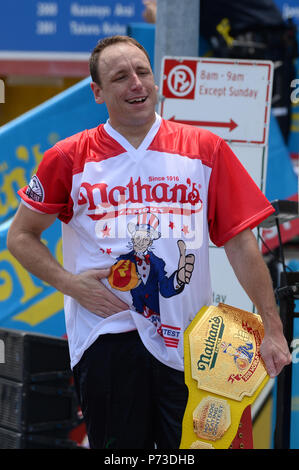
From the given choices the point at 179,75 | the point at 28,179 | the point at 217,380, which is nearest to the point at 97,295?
the point at 217,380

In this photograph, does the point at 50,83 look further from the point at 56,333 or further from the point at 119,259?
the point at 119,259

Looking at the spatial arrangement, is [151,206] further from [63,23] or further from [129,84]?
[63,23]

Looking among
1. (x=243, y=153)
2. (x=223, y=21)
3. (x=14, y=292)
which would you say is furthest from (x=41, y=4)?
(x=243, y=153)

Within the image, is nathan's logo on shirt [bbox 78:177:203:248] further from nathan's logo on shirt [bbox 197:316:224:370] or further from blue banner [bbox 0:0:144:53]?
blue banner [bbox 0:0:144:53]

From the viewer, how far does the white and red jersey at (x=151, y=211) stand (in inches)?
116

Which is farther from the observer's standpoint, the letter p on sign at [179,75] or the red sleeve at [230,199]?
the letter p on sign at [179,75]

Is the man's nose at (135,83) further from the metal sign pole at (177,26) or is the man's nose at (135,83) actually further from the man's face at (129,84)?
the metal sign pole at (177,26)

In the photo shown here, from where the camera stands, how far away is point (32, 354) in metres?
5.09

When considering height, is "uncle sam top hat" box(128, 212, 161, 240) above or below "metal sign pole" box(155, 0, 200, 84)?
below

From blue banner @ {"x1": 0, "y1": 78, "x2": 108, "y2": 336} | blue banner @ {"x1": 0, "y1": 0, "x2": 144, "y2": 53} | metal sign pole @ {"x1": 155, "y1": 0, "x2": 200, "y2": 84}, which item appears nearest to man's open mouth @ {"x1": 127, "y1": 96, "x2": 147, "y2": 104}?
metal sign pole @ {"x1": 155, "y1": 0, "x2": 200, "y2": 84}

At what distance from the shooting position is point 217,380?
285 centimetres

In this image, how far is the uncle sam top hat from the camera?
9.67ft

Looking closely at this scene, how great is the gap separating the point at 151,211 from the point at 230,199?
0.95 ft

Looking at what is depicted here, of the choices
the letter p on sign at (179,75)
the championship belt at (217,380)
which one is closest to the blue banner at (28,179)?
the letter p on sign at (179,75)
